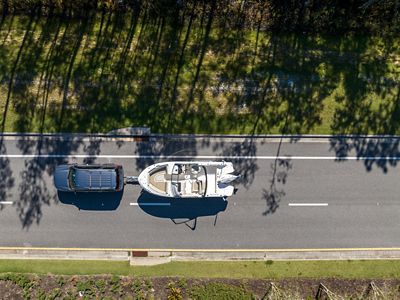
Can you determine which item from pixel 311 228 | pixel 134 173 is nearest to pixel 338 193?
pixel 311 228

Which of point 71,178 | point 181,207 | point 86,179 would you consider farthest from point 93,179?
point 181,207

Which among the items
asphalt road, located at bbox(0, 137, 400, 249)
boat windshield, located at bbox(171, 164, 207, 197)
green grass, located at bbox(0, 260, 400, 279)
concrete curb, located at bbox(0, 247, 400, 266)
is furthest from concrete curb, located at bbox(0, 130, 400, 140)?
green grass, located at bbox(0, 260, 400, 279)

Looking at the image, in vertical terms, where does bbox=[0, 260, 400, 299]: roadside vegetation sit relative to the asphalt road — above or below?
below

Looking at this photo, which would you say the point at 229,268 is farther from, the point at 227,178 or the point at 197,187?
the point at 227,178

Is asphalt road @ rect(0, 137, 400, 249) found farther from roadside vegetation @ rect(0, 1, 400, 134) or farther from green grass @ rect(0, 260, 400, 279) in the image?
roadside vegetation @ rect(0, 1, 400, 134)

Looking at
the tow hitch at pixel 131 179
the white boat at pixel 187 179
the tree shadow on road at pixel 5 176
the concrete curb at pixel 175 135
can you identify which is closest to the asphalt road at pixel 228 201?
the tree shadow on road at pixel 5 176

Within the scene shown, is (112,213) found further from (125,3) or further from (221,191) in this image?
(125,3)

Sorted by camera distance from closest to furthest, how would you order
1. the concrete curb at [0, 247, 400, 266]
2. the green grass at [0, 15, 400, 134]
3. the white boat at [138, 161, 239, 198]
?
the white boat at [138, 161, 239, 198], the concrete curb at [0, 247, 400, 266], the green grass at [0, 15, 400, 134]
